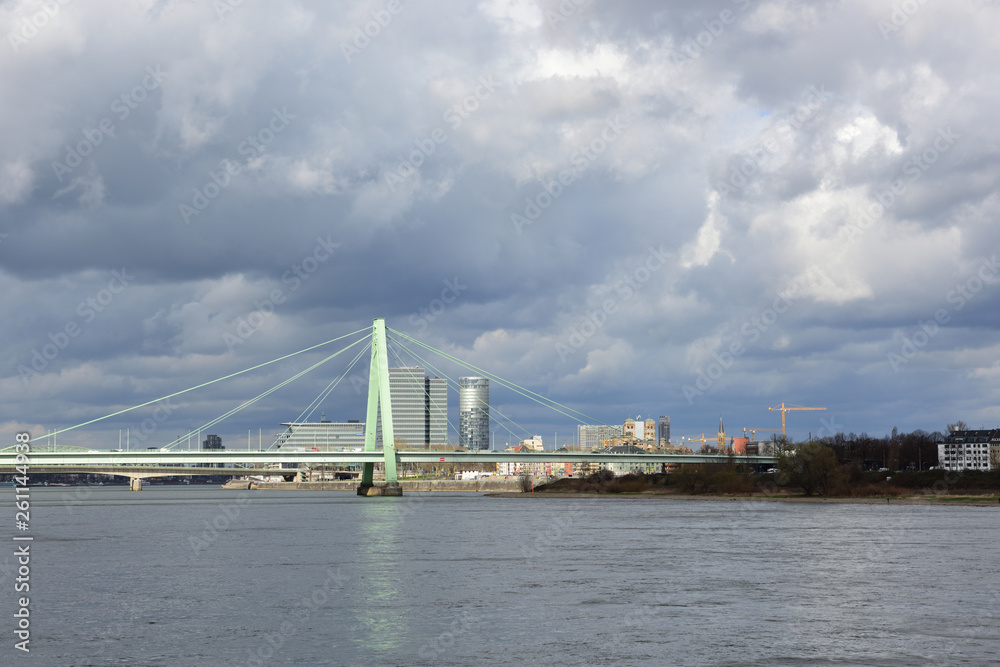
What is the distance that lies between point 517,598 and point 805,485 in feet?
296

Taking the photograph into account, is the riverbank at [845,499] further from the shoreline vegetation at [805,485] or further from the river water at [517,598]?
the river water at [517,598]

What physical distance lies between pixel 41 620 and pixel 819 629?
20373 millimetres

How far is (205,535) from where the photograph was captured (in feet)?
194

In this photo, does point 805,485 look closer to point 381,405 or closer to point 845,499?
point 845,499

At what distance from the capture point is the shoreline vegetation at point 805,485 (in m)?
110

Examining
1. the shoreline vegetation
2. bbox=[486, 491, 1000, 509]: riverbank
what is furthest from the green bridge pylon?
the shoreline vegetation

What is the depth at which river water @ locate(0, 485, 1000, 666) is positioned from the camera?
22328 mm

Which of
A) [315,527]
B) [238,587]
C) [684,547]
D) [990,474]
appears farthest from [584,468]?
[238,587]

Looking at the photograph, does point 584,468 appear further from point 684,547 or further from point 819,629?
point 819,629

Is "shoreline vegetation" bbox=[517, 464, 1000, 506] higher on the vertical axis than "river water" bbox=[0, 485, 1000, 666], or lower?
lower

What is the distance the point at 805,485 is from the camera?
372 ft

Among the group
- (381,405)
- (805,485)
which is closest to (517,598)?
(381,405)

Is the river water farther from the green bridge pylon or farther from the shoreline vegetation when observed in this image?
the shoreline vegetation

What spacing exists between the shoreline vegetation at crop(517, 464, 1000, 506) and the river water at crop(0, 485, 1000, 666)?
5216cm
